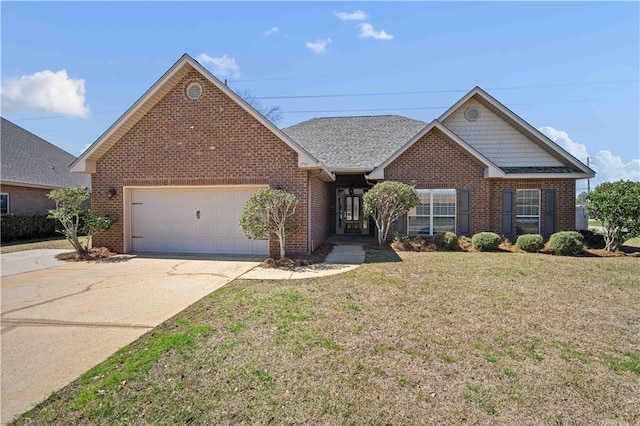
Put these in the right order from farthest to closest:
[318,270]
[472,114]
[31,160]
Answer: [31,160] → [472,114] → [318,270]

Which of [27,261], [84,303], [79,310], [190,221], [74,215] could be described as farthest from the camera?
→ [190,221]

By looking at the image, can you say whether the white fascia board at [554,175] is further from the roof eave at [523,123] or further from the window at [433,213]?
the window at [433,213]

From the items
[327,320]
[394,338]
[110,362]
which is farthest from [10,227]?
[394,338]

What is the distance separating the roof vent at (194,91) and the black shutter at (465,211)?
401 inches

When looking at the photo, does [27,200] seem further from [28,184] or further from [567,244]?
[567,244]

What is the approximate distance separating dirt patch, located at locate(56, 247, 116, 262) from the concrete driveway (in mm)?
714

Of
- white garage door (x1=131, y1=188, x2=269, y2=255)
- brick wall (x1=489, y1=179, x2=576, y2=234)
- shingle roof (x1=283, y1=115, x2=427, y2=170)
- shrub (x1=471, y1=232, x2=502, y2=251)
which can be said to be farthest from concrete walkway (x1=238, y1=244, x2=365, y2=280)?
brick wall (x1=489, y1=179, x2=576, y2=234)

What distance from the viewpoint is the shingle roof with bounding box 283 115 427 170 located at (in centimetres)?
1586

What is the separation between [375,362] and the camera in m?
3.96

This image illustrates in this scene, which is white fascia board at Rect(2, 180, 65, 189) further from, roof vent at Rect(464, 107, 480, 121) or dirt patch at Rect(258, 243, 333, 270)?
roof vent at Rect(464, 107, 480, 121)

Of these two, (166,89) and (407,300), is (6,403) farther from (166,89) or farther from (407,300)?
(166,89)

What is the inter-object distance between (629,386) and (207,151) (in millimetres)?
10756

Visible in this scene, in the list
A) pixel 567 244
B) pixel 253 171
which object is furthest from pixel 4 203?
pixel 567 244

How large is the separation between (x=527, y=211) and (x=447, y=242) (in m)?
4.29
